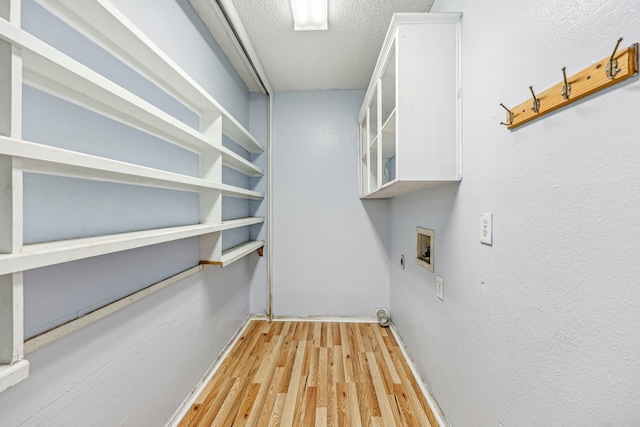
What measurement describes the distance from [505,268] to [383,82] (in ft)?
4.35

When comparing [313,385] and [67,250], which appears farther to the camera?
[313,385]

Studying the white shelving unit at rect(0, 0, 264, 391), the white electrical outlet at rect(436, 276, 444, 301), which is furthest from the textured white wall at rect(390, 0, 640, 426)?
the white shelving unit at rect(0, 0, 264, 391)

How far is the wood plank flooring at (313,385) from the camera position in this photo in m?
1.51

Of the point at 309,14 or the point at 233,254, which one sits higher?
the point at 309,14

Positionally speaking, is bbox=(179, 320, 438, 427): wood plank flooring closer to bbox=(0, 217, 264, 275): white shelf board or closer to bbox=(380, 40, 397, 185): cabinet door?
bbox=(0, 217, 264, 275): white shelf board

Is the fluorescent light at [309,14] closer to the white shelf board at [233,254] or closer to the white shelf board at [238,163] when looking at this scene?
the white shelf board at [238,163]

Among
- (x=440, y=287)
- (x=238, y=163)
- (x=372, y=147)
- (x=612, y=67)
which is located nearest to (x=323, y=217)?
(x=372, y=147)

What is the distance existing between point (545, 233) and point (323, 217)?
2.16 metres

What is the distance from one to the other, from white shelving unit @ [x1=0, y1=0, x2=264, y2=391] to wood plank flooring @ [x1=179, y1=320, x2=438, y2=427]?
1.09 metres

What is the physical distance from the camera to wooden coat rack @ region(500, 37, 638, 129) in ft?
1.80

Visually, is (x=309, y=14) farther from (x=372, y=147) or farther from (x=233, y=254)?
(x=233, y=254)

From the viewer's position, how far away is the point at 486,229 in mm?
1065

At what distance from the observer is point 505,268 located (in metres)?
0.95

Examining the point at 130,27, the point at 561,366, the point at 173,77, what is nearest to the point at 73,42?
the point at 130,27
